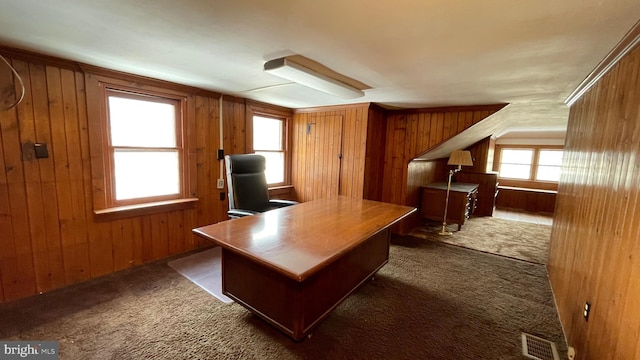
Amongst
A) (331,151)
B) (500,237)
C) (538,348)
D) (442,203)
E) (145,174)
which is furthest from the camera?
(442,203)

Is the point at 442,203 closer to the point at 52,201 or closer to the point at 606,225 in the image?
the point at 606,225

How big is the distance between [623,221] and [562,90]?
1.90 meters

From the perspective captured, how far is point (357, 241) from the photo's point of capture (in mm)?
1726

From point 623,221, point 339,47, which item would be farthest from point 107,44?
point 623,221

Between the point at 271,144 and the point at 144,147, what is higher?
the point at 271,144

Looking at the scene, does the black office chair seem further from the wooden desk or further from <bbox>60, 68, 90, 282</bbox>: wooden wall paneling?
<bbox>60, 68, 90, 282</bbox>: wooden wall paneling

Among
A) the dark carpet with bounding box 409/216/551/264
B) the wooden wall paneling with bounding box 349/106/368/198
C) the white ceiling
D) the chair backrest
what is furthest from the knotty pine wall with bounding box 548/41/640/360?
the chair backrest

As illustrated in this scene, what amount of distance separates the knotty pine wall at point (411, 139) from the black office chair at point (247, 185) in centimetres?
189

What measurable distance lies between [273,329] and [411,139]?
3.21 m

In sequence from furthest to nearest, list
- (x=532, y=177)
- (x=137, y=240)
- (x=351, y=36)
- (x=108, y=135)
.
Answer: (x=532, y=177)
(x=137, y=240)
(x=108, y=135)
(x=351, y=36)

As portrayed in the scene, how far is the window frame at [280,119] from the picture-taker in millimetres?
3788

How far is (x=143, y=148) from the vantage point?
2.82 metres

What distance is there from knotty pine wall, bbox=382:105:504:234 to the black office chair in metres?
1.89

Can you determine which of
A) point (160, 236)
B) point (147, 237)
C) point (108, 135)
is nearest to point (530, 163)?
point (160, 236)
